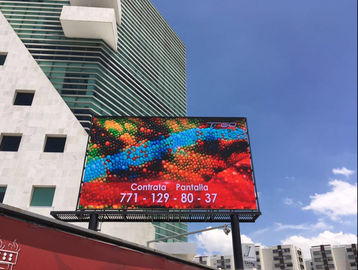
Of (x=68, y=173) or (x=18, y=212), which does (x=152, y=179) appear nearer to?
(x=68, y=173)

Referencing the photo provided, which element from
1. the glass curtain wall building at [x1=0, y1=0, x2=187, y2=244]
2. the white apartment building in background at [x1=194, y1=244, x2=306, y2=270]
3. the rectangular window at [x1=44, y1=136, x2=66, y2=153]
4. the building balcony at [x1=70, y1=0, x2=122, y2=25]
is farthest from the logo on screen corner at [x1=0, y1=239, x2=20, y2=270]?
the white apartment building in background at [x1=194, y1=244, x2=306, y2=270]

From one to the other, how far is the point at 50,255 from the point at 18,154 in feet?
62.1

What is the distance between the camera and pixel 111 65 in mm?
75750

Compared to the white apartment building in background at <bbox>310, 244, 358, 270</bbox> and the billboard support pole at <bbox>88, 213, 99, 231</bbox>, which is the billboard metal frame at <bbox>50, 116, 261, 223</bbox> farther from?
the white apartment building in background at <bbox>310, 244, 358, 270</bbox>

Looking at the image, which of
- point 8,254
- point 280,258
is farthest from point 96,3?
point 280,258

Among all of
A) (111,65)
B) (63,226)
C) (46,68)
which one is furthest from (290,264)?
(63,226)

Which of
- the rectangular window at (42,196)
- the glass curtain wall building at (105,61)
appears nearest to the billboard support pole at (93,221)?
the rectangular window at (42,196)

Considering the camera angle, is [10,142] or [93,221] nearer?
[93,221]

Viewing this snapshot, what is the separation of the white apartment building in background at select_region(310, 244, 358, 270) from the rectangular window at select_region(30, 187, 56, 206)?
13103cm

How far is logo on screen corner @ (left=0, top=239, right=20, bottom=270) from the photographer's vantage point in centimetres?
402

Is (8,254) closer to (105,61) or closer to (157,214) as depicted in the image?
(157,214)

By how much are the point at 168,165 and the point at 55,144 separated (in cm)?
1071

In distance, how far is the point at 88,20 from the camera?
6488 centimetres

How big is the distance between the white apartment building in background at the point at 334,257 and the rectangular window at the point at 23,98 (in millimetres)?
134006
